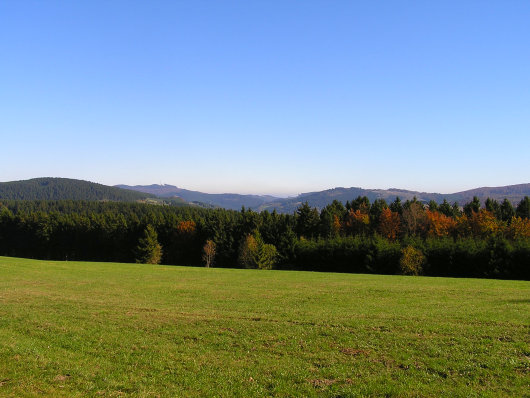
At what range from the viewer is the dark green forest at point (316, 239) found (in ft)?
207

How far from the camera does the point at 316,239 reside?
8894cm

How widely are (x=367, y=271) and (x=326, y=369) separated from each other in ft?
195

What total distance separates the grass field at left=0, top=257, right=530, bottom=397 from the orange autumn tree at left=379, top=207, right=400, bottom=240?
69102 millimetres

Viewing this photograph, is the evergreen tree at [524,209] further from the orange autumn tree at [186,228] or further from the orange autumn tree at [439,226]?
the orange autumn tree at [186,228]

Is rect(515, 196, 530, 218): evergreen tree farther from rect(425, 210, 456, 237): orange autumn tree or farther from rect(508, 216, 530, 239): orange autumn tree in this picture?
rect(425, 210, 456, 237): orange autumn tree

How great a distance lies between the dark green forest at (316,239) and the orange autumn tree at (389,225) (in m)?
0.25

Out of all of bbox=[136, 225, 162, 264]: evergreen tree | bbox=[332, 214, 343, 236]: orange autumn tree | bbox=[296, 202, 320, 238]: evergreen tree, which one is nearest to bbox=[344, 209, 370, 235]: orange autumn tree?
bbox=[332, 214, 343, 236]: orange autumn tree

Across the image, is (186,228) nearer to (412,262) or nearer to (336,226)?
(336,226)

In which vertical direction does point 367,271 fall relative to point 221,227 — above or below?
below

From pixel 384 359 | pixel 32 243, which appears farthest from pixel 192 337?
pixel 32 243

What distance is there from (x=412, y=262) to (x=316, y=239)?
28.8 meters

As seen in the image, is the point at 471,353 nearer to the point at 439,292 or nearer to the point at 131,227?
the point at 439,292

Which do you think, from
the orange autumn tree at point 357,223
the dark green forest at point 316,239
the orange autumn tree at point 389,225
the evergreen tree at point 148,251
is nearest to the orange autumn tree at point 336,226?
the dark green forest at point 316,239

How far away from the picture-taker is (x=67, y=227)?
11631 centimetres
